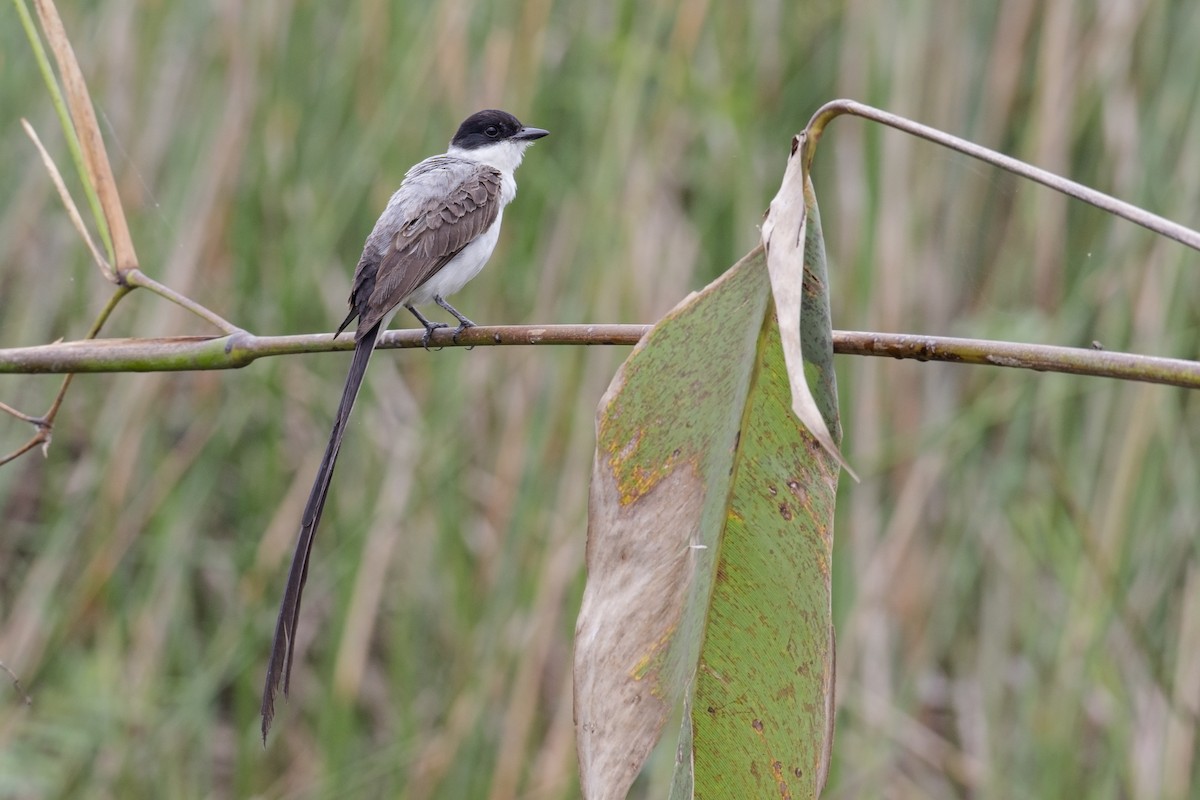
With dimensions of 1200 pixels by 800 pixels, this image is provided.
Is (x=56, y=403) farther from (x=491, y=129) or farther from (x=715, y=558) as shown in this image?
(x=491, y=129)

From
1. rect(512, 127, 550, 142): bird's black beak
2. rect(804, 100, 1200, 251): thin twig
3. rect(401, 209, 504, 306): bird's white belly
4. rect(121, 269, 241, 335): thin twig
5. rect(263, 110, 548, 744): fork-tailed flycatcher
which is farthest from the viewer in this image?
rect(512, 127, 550, 142): bird's black beak

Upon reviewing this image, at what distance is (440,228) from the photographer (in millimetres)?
2363

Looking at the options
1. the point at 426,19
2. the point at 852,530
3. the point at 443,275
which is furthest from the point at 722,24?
the point at 852,530

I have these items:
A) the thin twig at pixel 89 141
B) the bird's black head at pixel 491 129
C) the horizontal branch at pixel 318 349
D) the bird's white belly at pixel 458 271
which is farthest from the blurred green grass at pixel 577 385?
the horizontal branch at pixel 318 349

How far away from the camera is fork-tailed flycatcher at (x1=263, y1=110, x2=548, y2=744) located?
2.06 m

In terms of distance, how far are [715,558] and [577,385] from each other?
189 cm

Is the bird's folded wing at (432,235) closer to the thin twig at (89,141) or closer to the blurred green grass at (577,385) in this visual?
the blurred green grass at (577,385)

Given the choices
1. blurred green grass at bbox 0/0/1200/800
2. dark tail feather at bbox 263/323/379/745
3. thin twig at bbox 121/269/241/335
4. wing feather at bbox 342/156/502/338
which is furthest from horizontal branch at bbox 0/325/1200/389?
blurred green grass at bbox 0/0/1200/800

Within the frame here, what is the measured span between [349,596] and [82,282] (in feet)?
3.58

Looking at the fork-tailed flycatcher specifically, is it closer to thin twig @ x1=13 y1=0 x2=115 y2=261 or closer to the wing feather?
the wing feather

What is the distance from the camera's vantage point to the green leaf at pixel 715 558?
98cm

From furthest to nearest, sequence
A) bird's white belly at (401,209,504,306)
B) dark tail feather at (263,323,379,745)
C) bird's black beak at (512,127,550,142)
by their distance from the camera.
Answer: bird's black beak at (512,127,550,142)
bird's white belly at (401,209,504,306)
dark tail feather at (263,323,379,745)

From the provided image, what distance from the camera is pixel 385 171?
301 cm

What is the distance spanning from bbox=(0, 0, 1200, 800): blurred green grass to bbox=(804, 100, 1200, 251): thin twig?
66.7 inches
